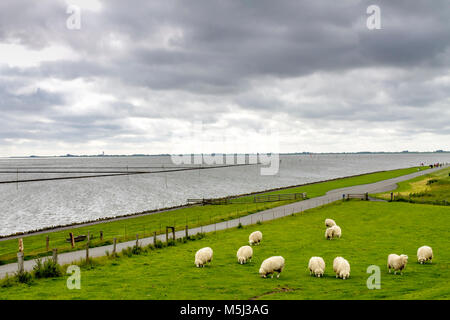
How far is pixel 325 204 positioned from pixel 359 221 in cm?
1647

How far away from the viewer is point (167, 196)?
110 m

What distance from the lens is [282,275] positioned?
2178cm

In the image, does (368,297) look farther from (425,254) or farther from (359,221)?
(359,221)

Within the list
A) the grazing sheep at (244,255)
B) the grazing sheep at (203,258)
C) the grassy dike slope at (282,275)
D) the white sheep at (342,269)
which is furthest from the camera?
the grazing sheep at (244,255)

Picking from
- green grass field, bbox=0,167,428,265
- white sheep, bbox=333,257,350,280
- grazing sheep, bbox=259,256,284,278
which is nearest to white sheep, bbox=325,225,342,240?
white sheep, bbox=333,257,350,280

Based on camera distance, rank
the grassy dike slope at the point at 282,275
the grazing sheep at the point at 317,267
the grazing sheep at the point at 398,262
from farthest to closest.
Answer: the grazing sheep at the point at 398,262
the grazing sheep at the point at 317,267
the grassy dike slope at the point at 282,275

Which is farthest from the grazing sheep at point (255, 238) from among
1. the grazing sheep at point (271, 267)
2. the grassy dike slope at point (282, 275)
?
the grazing sheep at point (271, 267)

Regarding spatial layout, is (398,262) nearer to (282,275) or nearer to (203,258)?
(282,275)

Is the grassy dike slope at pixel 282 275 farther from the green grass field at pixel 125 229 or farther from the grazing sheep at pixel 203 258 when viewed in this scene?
the green grass field at pixel 125 229

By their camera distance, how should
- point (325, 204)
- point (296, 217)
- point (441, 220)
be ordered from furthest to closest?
point (325, 204), point (296, 217), point (441, 220)

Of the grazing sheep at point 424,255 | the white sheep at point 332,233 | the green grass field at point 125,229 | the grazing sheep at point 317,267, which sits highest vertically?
the grazing sheep at point 317,267

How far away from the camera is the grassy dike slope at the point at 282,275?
17.8 metres

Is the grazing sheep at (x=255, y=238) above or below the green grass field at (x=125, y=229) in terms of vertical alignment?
above
